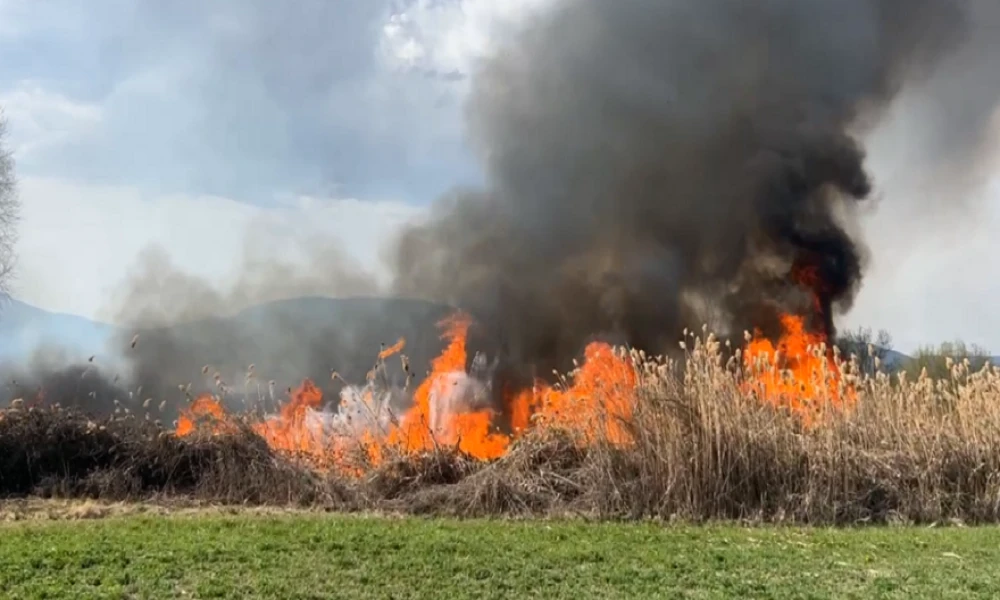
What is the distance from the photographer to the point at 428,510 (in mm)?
8148

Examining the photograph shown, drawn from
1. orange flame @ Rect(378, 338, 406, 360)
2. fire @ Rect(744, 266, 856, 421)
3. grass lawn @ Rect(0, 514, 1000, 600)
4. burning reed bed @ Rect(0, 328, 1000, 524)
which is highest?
orange flame @ Rect(378, 338, 406, 360)

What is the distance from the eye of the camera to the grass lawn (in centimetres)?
487

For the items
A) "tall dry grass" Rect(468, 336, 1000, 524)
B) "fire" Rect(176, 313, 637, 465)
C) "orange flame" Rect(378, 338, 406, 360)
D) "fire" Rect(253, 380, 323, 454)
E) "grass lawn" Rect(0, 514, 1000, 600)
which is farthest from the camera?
"orange flame" Rect(378, 338, 406, 360)

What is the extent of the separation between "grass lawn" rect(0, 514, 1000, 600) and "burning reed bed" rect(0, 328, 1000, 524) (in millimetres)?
925

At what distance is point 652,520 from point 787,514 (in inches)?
57.9

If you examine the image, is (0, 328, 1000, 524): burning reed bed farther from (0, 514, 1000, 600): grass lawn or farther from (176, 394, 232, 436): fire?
(0, 514, 1000, 600): grass lawn

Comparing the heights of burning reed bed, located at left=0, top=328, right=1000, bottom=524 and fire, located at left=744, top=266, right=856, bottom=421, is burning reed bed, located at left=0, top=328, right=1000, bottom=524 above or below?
below

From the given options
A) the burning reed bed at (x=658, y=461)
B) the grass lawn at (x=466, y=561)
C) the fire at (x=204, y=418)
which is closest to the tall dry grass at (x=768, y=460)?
the burning reed bed at (x=658, y=461)

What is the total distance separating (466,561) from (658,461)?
3224 mm

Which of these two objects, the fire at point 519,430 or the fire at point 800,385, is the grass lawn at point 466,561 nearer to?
the fire at point 519,430

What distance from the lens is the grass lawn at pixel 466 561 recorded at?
4.87m

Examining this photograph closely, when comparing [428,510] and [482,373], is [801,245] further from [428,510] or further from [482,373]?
[428,510]

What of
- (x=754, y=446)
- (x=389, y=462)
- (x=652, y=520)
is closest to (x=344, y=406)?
(x=389, y=462)

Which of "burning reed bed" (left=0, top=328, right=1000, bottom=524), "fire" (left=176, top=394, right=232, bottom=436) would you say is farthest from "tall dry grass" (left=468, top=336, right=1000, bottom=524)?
"fire" (left=176, top=394, right=232, bottom=436)
